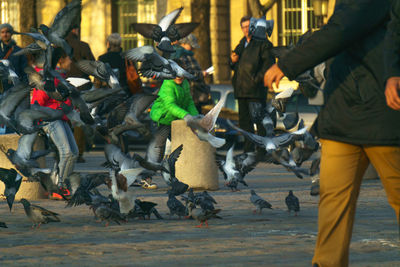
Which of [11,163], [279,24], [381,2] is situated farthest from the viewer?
[279,24]

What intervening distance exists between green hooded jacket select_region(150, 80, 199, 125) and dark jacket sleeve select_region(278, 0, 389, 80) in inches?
300

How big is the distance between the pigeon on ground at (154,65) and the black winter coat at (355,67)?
17.8ft

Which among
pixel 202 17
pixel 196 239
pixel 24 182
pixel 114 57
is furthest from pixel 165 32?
pixel 202 17

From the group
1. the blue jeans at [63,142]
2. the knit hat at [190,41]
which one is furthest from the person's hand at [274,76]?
the knit hat at [190,41]

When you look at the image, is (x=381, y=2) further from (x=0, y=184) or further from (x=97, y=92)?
(x=0, y=184)

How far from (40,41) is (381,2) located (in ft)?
18.0

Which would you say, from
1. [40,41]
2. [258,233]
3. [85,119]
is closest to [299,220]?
[258,233]

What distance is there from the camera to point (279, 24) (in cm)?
3716

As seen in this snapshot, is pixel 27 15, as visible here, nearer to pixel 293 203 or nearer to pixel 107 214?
pixel 293 203

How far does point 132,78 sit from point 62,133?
2821 mm

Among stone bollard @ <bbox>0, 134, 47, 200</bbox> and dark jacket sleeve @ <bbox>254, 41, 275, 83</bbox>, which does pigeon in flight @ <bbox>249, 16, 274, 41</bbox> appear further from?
stone bollard @ <bbox>0, 134, 47, 200</bbox>

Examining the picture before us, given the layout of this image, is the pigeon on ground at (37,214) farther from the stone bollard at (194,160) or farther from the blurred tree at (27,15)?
the blurred tree at (27,15)

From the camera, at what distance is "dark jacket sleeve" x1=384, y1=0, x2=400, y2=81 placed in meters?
5.86

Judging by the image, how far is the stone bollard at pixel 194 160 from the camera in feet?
44.3
